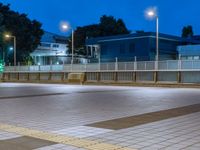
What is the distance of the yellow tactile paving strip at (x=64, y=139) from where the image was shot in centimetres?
632

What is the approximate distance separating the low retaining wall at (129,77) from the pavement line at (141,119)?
1703cm

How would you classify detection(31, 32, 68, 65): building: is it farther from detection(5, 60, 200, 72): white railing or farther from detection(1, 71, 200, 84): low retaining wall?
detection(5, 60, 200, 72): white railing

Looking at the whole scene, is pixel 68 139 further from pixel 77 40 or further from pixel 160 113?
pixel 77 40

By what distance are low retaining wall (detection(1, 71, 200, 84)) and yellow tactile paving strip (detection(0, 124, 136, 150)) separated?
21492mm

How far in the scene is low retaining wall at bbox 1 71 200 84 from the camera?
93.7ft

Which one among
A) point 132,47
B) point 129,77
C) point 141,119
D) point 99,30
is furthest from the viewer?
point 99,30

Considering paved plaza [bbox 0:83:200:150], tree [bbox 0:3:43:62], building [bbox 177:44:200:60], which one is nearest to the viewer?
paved plaza [bbox 0:83:200:150]

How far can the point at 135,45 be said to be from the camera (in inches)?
2077

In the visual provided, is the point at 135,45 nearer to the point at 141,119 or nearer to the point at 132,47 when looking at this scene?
the point at 132,47

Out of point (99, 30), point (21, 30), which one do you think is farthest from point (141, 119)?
point (99, 30)

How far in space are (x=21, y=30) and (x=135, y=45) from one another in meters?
21.7

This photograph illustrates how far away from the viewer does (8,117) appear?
10266 mm

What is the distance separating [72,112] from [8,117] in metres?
2.02

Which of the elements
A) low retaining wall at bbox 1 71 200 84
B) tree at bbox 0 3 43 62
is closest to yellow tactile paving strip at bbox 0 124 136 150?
low retaining wall at bbox 1 71 200 84
